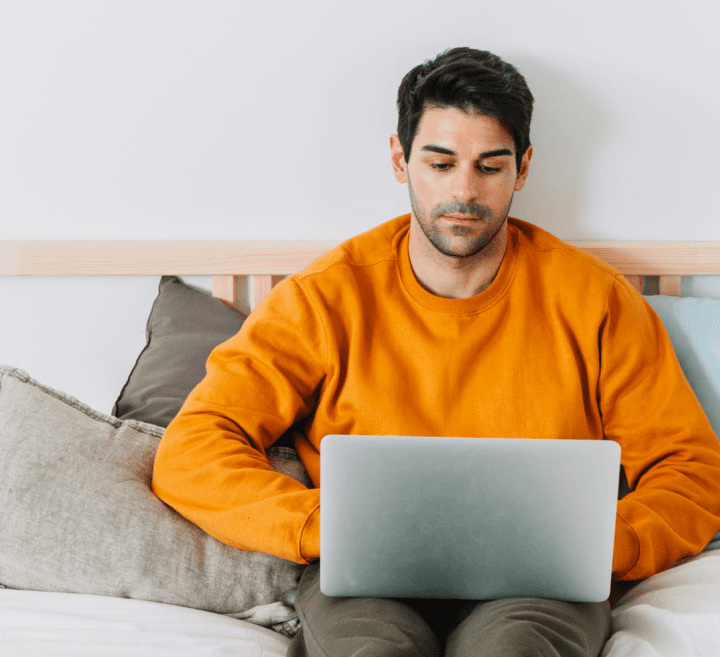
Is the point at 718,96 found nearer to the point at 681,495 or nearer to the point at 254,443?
the point at 681,495

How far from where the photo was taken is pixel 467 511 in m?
0.65

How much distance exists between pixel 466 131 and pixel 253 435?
22.4 inches

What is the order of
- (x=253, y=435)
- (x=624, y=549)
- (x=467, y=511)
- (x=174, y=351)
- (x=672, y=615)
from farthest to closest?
(x=174, y=351)
(x=253, y=435)
(x=624, y=549)
(x=672, y=615)
(x=467, y=511)

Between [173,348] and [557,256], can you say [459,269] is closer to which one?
[557,256]

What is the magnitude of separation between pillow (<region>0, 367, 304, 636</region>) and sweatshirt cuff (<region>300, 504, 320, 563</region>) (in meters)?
0.09

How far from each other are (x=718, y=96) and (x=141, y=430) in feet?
4.14

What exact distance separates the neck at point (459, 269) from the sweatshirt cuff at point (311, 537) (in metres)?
0.42

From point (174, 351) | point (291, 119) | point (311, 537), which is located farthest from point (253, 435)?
point (291, 119)

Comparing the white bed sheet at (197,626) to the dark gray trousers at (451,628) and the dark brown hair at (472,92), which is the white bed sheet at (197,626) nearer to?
the dark gray trousers at (451,628)

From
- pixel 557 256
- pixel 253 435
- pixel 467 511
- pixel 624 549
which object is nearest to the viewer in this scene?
pixel 467 511

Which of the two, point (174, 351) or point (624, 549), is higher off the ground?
point (174, 351)

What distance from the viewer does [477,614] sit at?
29.2 inches

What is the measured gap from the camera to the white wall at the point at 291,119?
49.3 inches

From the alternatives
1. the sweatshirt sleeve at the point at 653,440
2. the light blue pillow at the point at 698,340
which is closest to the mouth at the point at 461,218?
the sweatshirt sleeve at the point at 653,440
